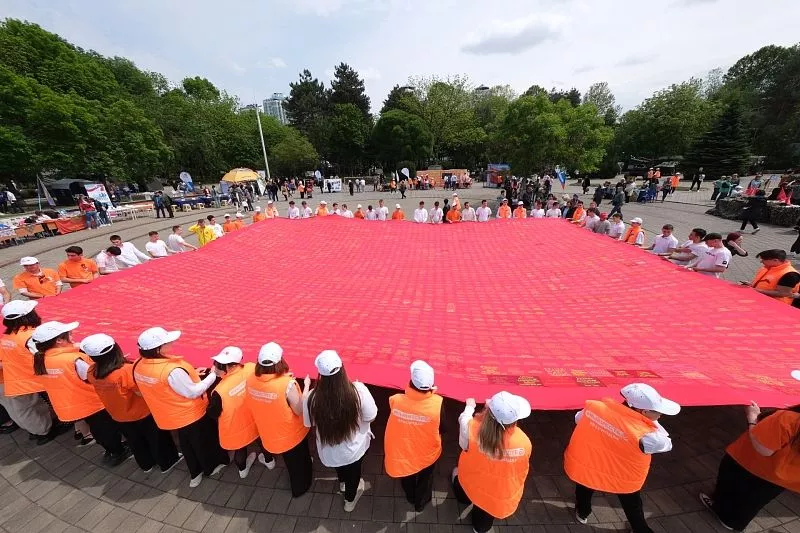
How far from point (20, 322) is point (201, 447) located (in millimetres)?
2559

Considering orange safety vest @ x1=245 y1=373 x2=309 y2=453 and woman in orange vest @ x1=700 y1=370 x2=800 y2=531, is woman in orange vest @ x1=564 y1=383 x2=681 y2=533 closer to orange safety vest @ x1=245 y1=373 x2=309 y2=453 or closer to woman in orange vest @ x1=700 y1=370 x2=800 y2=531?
woman in orange vest @ x1=700 y1=370 x2=800 y2=531

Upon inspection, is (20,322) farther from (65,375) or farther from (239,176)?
(239,176)

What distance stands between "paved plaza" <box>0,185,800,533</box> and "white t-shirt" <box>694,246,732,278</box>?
3.16 metres

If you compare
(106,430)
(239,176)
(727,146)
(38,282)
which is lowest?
(106,430)

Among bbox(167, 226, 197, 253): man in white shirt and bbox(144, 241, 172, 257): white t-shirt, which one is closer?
bbox(144, 241, 172, 257): white t-shirt

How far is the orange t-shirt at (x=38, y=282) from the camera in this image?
6035 mm

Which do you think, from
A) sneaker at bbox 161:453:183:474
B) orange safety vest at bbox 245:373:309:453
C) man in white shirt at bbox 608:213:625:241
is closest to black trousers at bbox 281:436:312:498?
orange safety vest at bbox 245:373:309:453

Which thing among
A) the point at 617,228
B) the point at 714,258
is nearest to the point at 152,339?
the point at 714,258

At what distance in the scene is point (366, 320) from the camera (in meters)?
4.82

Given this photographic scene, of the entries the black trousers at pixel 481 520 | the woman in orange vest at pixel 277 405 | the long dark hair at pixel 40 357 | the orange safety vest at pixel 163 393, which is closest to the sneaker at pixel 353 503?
the woman in orange vest at pixel 277 405

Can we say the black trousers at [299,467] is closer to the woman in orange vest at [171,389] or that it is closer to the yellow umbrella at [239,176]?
the woman in orange vest at [171,389]

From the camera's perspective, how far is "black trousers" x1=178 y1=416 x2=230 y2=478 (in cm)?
321

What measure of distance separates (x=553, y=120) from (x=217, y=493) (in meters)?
18.9

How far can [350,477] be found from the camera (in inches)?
118
